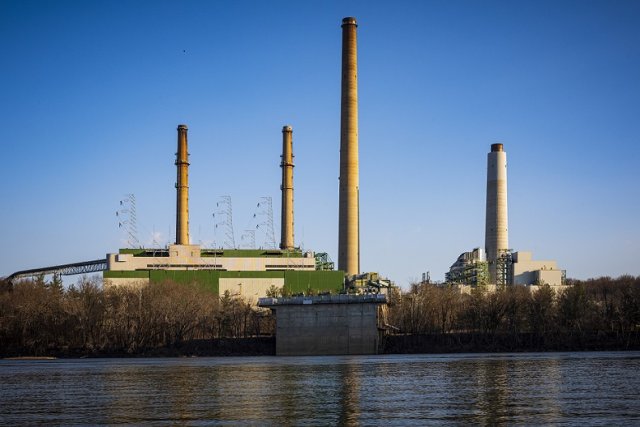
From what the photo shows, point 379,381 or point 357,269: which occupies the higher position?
point 357,269

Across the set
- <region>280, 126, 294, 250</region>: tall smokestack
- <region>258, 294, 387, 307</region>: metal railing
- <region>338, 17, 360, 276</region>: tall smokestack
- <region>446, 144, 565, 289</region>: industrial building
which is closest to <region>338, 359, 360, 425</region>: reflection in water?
<region>258, 294, 387, 307</region>: metal railing

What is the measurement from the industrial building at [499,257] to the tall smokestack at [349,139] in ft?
92.6

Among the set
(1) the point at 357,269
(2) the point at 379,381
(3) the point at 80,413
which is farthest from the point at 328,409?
(1) the point at 357,269

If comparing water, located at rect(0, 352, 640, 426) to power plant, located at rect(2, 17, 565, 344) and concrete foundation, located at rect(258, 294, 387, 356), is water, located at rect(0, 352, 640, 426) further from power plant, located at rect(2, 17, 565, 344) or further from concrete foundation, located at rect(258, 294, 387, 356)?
power plant, located at rect(2, 17, 565, 344)

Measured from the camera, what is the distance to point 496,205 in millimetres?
139625

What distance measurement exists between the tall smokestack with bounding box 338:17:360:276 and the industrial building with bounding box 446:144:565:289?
2822 centimetres

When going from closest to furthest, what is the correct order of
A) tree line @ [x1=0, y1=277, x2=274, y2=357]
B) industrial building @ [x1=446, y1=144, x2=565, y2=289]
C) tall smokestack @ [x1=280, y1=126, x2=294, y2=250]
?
tree line @ [x1=0, y1=277, x2=274, y2=357]
industrial building @ [x1=446, y1=144, x2=565, y2=289]
tall smokestack @ [x1=280, y1=126, x2=294, y2=250]

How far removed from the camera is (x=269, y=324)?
4624 inches

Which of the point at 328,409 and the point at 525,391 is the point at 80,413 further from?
the point at 525,391

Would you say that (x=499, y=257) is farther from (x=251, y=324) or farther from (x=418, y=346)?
(x=251, y=324)

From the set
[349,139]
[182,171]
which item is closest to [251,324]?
[349,139]

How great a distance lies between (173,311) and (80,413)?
72836 millimetres

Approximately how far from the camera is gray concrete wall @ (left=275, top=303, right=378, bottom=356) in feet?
343

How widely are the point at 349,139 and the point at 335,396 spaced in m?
78.3
